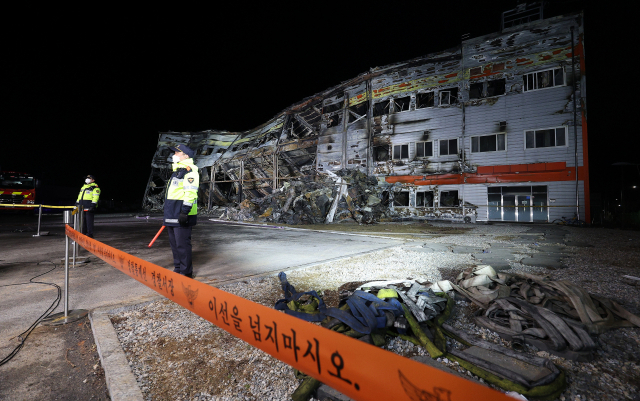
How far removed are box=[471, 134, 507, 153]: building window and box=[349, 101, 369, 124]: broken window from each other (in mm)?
7413

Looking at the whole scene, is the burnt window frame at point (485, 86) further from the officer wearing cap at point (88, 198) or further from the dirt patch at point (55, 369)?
the dirt patch at point (55, 369)

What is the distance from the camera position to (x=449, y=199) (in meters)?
17.4

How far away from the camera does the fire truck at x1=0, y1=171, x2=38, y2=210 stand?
56.2 feet

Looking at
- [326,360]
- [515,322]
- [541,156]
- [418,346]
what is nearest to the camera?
[326,360]

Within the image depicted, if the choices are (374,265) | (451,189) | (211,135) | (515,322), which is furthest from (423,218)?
(211,135)

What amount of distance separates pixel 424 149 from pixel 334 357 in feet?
62.6

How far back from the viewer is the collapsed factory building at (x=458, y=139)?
14484mm

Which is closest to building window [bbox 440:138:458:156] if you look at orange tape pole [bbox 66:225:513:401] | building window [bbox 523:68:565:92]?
building window [bbox 523:68:565:92]

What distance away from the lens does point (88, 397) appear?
187cm

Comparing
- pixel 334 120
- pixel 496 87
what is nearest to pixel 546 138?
pixel 496 87

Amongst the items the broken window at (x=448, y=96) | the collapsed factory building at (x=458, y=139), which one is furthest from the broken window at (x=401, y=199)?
the broken window at (x=448, y=96)

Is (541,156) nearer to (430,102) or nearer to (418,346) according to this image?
(430,102)

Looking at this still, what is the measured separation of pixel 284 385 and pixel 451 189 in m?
17.7

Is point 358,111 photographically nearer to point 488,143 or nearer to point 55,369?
point 488,143
